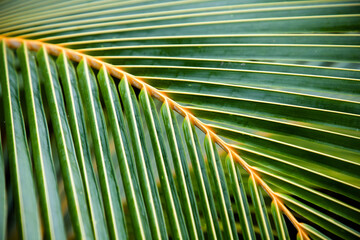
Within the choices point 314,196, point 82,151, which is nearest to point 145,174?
point 82,151

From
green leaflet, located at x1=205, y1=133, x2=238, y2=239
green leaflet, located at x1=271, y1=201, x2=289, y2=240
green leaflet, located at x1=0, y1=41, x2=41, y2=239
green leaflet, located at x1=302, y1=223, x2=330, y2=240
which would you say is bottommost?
green leaflet, located at x1=302, y1=223, x2=330, y2=240

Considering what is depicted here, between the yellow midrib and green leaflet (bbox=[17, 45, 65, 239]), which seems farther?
the yellow midrib

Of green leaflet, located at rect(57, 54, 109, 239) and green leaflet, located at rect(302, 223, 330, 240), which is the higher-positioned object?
green leaflet, located at rect(57, 54, 109, 239)

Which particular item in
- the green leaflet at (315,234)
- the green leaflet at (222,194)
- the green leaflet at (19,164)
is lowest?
the green leaflet at (315,234)

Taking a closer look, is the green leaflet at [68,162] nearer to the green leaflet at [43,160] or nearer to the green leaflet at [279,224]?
the green leaflet at [43,160]

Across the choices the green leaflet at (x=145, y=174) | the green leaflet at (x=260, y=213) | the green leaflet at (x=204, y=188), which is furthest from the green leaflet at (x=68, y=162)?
the green leaflet at (x=260, y=213)

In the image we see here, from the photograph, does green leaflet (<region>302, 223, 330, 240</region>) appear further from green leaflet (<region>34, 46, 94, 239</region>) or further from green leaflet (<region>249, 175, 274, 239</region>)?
green leaflet (<region>34, 46, 94, 239</region>)

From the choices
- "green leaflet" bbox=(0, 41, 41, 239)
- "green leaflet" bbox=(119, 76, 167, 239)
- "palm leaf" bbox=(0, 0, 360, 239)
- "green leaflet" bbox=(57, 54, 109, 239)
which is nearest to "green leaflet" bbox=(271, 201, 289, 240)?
"palm leaf" bbox=(0, 0, 360, 239)
